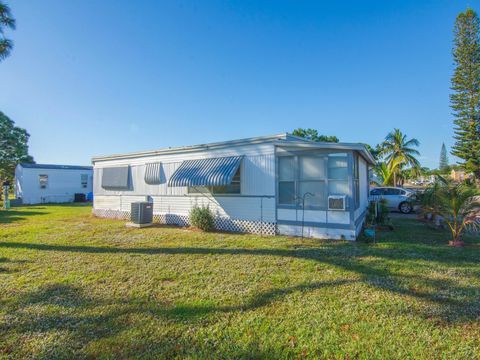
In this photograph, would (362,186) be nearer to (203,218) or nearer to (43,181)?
(203,218)

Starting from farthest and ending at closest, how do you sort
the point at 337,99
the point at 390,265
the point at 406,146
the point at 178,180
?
the point at 406,146
the point at 337,99
the point at 178,180
the point at 390,265

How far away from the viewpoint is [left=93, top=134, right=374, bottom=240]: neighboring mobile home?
7.56 meters

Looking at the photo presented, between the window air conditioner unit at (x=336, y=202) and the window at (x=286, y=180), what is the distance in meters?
1.24

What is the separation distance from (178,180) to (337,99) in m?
12.2

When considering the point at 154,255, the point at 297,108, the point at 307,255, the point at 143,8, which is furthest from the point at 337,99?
the point at 154,255

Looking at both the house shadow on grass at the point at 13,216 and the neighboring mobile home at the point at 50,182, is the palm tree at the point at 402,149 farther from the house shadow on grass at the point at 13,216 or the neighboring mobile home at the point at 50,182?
the neighboring mobile home at the point at 50,182

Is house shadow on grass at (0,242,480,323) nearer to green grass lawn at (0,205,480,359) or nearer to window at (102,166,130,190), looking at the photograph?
green grass lawn at (0,205,480,359)

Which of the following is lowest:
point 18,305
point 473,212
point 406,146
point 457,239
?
point 18,305

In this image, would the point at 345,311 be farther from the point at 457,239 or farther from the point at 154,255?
the point at 457,239

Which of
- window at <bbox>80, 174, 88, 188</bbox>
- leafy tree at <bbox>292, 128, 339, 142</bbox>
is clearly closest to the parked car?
leafy tree at <bbox>292, 128, 339, 142</bbox>

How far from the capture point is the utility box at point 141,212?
10039mm

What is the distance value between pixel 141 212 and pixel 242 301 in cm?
749

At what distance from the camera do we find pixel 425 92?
16.3 meters

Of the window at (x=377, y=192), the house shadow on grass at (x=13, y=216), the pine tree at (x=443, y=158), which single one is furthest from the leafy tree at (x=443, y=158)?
the house shadow on grass at (x=13, y=216)
